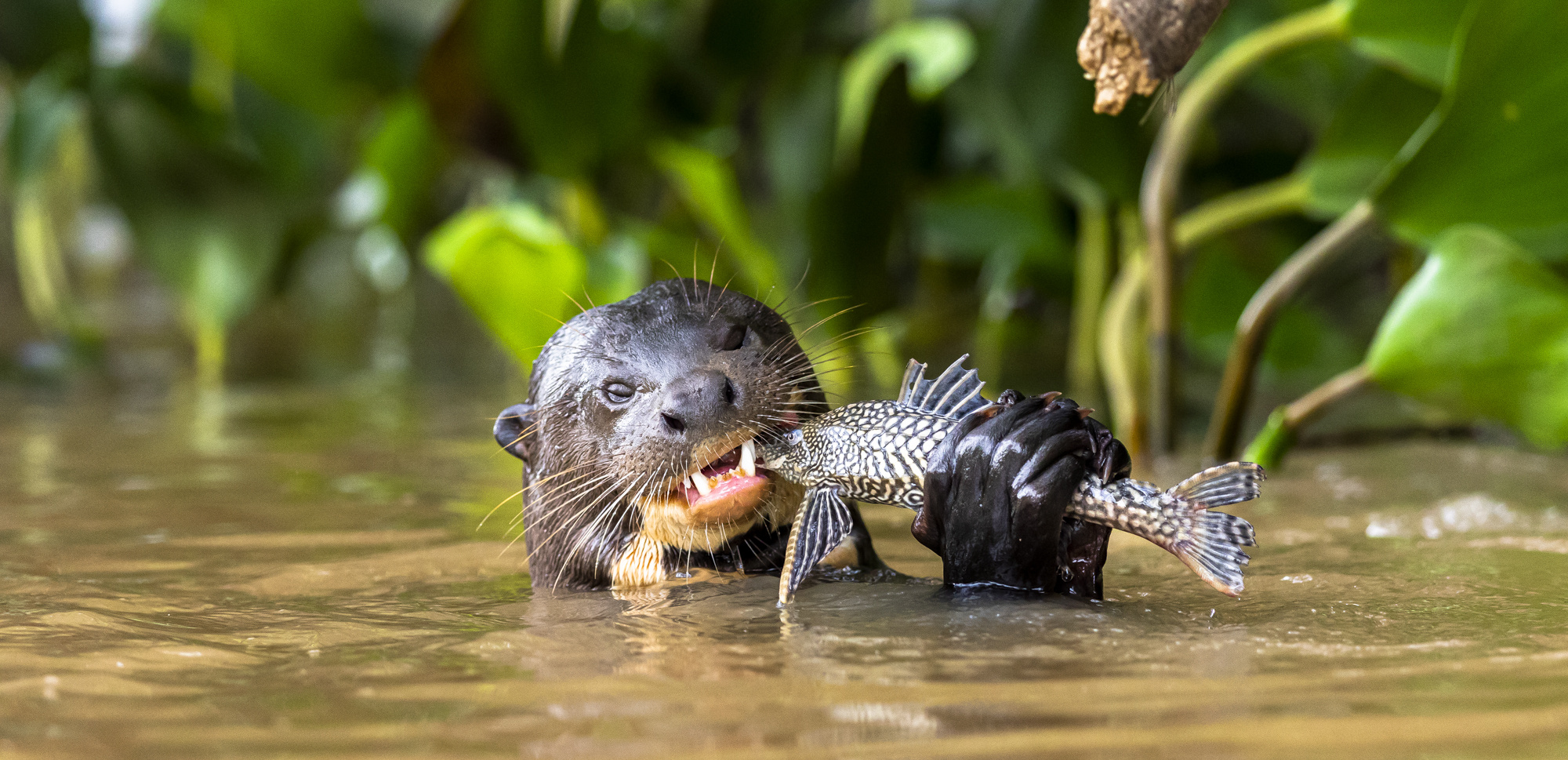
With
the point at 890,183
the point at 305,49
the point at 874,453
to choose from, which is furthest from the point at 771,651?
the point at 305,49

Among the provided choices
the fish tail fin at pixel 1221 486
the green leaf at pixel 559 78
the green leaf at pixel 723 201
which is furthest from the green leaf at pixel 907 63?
the fish tail fin at pixel 1221 486

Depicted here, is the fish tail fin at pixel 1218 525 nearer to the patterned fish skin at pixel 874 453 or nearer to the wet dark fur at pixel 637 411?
the patterned fish skin at pixel 874 453

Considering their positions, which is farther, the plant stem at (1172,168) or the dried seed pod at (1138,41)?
the plant stem at (1172,168)

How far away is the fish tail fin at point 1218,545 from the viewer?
1530 mm

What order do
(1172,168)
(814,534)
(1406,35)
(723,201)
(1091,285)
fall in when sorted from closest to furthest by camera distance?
(814,534) → (1406,35) → (1172,168) → (1091,285) → (723,201)

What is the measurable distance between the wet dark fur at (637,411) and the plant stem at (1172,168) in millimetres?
1419

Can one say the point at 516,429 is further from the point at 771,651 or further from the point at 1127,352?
the point at 1127,352

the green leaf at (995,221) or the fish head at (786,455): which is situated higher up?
the green leaf at (995,221)

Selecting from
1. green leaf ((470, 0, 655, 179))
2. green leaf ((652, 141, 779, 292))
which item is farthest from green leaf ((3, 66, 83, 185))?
green leaf ((652, 141, 779, 292))

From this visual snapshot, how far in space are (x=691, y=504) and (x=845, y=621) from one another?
30 centimetres

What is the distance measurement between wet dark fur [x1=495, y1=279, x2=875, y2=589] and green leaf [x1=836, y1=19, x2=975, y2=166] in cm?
208

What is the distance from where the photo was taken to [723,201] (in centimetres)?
466

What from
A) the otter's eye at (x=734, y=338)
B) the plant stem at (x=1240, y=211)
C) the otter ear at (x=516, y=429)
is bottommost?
the otter ear at (x=516, y=429)

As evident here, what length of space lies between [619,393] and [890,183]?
92.2 inches
